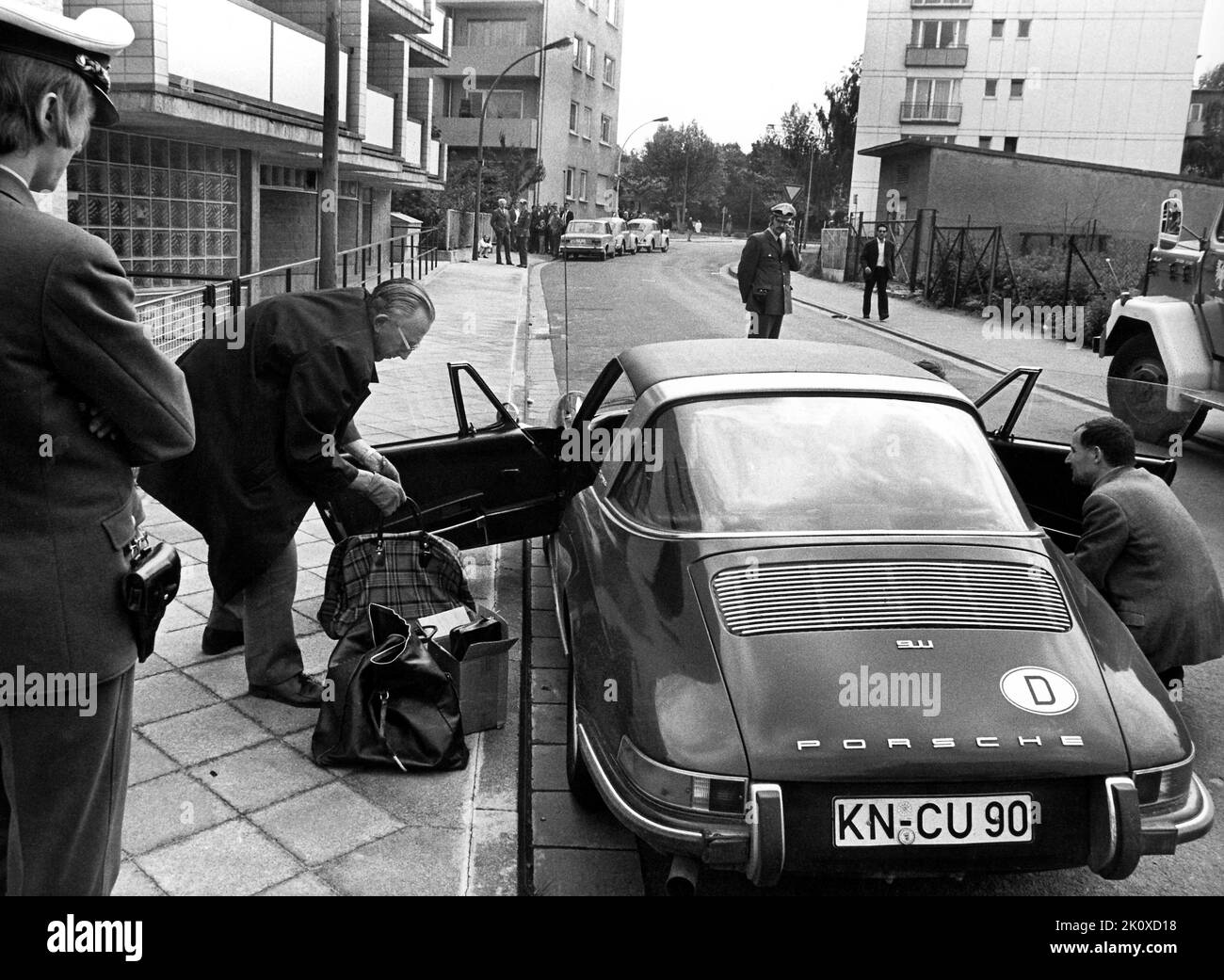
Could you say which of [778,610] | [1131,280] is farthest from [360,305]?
[1131,280]

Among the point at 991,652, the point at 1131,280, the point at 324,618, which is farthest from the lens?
the point at 1131,280

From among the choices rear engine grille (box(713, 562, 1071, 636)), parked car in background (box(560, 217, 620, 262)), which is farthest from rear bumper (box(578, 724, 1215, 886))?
parked car in background (box(560, 217, 620, 262))

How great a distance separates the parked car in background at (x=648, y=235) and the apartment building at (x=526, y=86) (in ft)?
27.2

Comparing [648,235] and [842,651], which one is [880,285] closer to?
[842,651]

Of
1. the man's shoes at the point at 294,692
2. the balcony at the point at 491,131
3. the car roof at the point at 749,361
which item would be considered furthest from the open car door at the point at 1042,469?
the balcony at the point at 491,131

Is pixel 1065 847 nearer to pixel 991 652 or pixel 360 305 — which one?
pixel 991 652

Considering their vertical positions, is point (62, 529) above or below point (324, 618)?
above

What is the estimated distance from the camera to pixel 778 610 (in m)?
3.35

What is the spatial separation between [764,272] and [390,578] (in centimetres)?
1016

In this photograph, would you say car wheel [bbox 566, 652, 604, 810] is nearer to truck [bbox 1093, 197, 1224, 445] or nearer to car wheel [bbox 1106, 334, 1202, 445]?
car wheel [bbox 1106, 334, 1202, 445]

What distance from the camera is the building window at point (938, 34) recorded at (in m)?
64.2

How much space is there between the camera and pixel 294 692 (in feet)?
15.1
